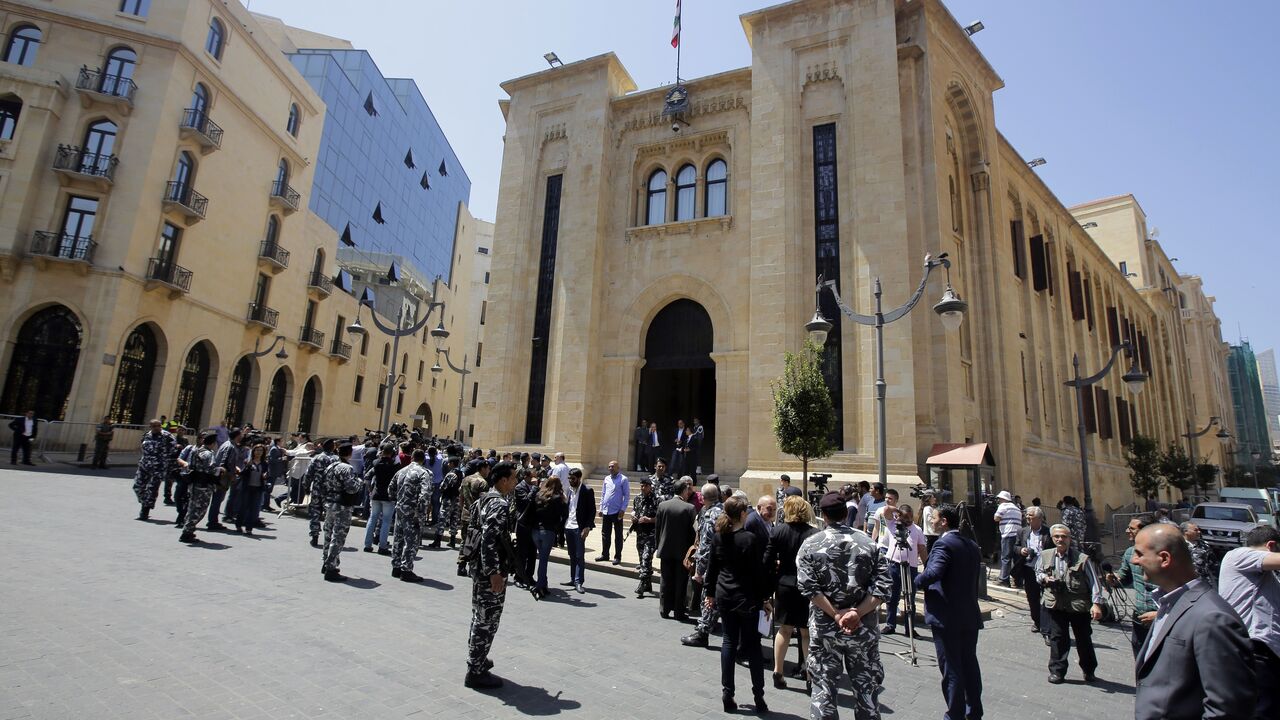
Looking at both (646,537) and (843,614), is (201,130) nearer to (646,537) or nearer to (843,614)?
(646,537)

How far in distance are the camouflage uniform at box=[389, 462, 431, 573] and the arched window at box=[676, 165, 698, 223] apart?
1467cm

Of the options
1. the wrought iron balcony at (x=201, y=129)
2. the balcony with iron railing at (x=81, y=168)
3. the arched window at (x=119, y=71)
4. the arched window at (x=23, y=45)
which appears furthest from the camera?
the wrought iron balcony at (x=201, y=129)

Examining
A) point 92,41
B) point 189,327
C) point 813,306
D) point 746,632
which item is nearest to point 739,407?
point 813,306

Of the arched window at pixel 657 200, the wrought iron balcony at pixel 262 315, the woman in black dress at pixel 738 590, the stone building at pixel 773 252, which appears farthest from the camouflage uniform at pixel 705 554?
the wrought iron balcony at pixel 262 315

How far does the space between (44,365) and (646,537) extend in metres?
26.4

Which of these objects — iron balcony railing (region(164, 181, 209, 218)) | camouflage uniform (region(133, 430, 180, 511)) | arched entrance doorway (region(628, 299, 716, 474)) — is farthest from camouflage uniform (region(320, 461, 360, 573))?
iron balcony railing (region(164, 181, 209, 218))

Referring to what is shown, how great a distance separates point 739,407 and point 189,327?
80.7 feet

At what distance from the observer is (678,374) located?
24.2 meters

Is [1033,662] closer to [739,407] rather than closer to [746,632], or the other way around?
[746,632]

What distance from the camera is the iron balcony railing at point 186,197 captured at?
25141mm

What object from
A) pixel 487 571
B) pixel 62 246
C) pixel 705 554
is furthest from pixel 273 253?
pixel 705 554

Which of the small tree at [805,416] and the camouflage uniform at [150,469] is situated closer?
the camouflage uniform at [150,469]

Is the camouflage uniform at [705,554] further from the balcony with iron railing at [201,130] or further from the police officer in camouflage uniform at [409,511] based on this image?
the balcony with iron railing at [201,130]

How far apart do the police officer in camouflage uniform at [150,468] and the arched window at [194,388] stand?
17.3 metres
